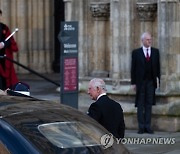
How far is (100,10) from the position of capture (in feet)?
46.6

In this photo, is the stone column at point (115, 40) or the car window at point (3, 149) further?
the stone column at point (115, 40)

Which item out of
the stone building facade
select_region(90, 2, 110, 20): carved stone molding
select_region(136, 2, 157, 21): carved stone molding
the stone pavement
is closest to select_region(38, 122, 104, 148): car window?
the stone pavement

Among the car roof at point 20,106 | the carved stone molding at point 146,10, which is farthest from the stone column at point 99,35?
the car roof at point 20,106

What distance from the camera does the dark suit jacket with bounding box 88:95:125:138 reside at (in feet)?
26.3

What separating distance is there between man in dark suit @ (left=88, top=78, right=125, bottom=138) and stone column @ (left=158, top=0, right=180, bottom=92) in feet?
17.5

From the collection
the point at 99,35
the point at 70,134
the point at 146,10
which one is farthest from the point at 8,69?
the point at 70,134

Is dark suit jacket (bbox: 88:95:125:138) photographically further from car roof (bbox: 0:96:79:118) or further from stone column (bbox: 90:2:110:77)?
stone column (bbox: 90:2:110:77)

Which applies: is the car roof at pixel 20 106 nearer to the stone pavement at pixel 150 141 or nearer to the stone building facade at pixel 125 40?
the stone pavement at pixel 150 141

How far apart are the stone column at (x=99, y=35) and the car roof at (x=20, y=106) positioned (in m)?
8.41

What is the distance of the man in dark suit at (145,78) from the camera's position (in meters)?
13.1

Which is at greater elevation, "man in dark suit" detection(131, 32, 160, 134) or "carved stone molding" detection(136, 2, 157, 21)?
"carved stone molding" detection(136, 2, 157, 21)

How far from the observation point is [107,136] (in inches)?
221

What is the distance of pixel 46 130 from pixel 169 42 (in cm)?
838

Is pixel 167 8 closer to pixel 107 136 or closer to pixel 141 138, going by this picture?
pixel 141 138
